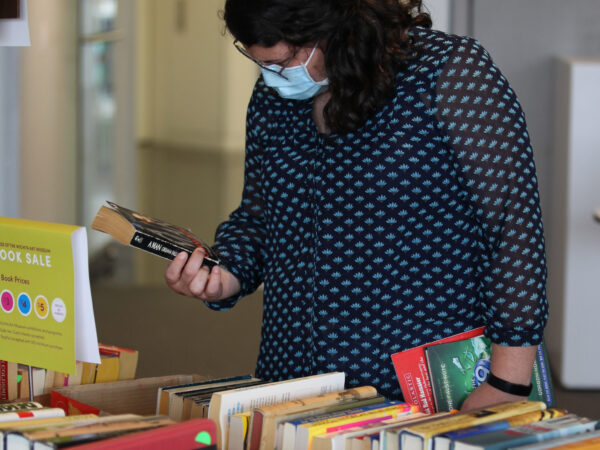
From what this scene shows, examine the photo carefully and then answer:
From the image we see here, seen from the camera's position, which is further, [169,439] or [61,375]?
[61,375]

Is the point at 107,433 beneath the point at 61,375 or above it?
above

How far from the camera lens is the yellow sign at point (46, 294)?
4.07 feet

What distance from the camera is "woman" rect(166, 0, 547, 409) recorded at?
1.35 metres

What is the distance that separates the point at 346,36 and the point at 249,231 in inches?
20.4

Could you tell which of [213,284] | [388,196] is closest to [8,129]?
[213,284]

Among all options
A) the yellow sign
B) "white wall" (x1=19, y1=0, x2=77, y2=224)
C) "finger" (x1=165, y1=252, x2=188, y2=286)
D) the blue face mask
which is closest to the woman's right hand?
"finger" (x1=165, y1=252, x2=188, y2=286)

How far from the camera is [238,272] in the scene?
167 cm

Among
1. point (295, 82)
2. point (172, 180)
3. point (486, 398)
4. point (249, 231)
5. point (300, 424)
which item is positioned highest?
point (295, 82)

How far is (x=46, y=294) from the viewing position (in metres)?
1.28

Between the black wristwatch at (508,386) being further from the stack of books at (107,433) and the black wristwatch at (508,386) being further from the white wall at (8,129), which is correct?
the white wall at (8,129)

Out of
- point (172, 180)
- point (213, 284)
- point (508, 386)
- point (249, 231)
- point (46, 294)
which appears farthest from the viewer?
point (172, 180)

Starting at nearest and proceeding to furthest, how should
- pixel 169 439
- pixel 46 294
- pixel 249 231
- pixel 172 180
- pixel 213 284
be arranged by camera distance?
pixel 169 439, pixel 46 294, pixel 213 284, pixel 249 231, pixel 172 180

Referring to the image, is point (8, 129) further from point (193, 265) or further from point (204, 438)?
point (204, 438)

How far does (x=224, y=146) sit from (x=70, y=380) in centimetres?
991
